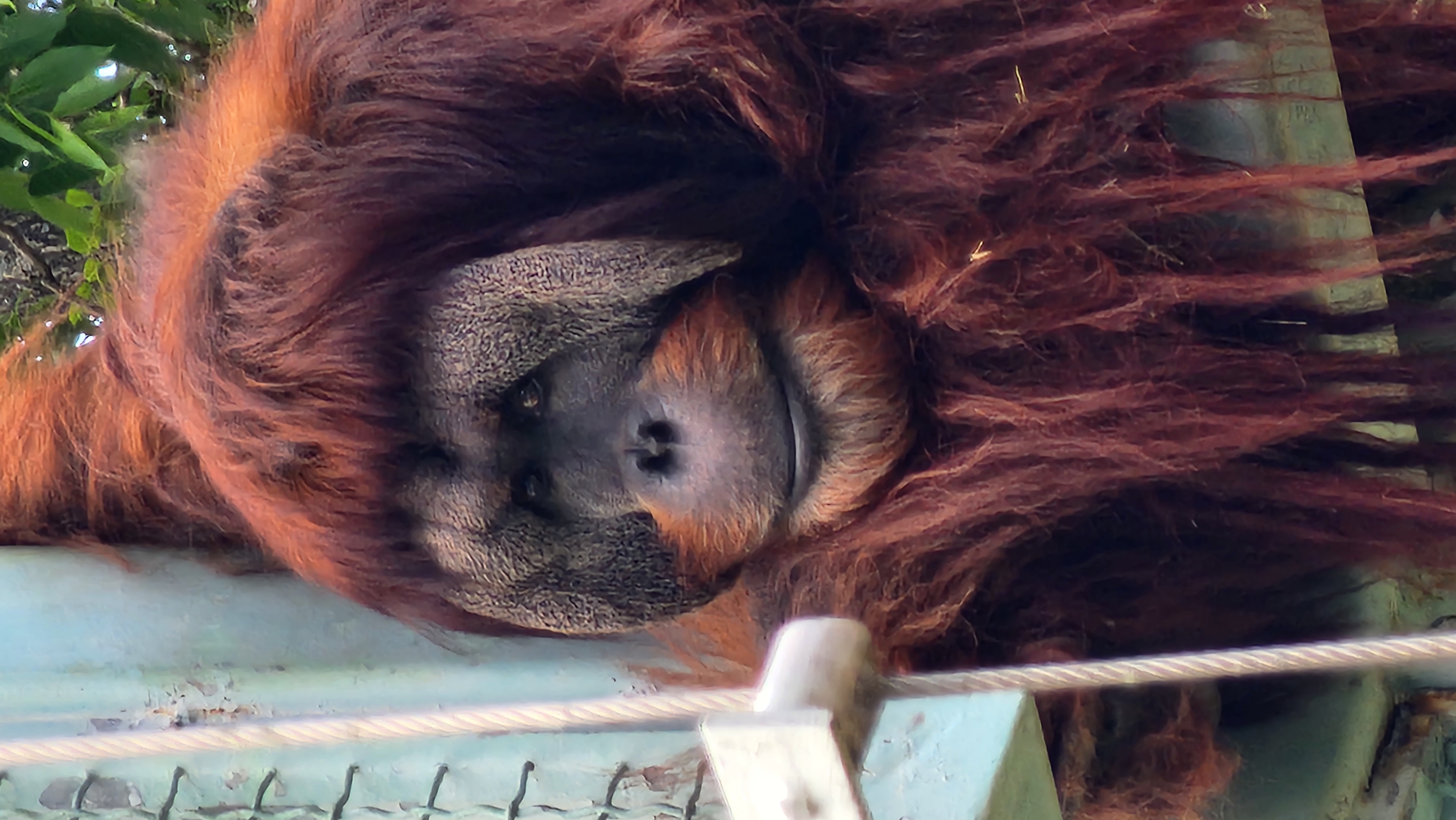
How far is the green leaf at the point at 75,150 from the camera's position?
1510 millimetres

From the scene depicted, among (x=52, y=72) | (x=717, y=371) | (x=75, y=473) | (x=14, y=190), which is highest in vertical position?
(x=52, y=72)

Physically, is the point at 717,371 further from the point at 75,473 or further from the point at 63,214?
the point at 63,214

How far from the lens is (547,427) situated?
105 cm

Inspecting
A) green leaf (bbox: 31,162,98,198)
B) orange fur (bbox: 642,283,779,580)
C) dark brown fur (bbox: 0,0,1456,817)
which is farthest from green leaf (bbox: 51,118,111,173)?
orange fur (bbox: 642,283,779,580)

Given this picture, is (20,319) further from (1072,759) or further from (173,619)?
(1072,759)

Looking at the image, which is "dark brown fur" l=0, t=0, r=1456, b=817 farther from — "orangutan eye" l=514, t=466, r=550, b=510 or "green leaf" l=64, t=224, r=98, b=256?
Answer: "green leaf" l=64, t=224, r=98, b=256

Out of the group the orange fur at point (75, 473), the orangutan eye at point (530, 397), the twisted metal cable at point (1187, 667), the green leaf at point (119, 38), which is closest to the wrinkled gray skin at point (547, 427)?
the orangutan eye at point (530, 397)

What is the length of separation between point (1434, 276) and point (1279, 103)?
0.92ft

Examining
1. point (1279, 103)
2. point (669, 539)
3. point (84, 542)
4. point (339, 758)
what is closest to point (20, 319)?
point (84, 542)

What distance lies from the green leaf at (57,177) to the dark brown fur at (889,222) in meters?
0.59

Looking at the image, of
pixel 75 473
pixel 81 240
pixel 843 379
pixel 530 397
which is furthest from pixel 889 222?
pixel 81 240

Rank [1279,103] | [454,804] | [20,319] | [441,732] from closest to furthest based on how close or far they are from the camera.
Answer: [441,732] < [1279,103] < [454,804] < [20,319]

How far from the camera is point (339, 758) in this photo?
1350mm

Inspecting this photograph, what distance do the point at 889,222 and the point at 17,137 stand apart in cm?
105
